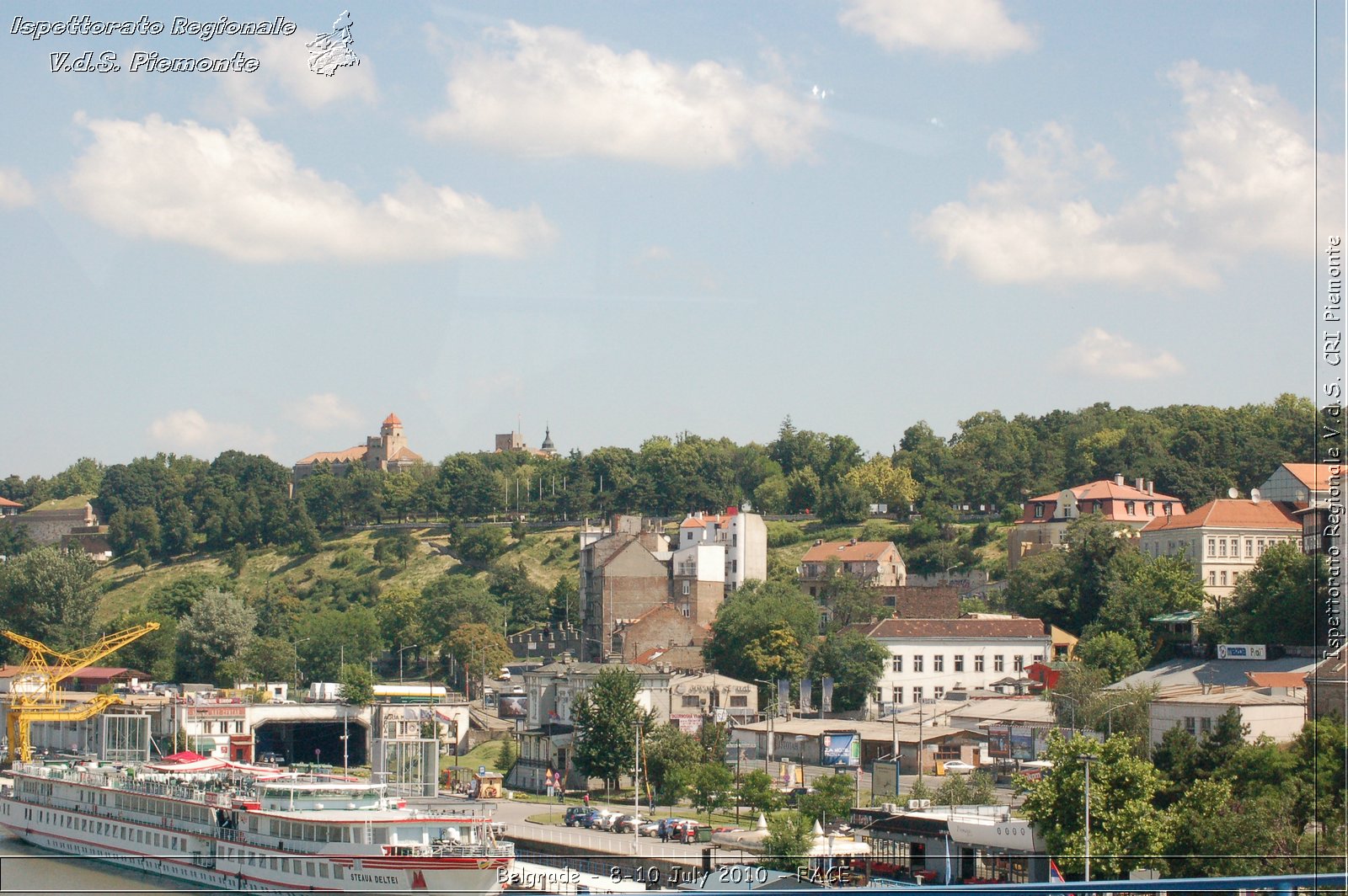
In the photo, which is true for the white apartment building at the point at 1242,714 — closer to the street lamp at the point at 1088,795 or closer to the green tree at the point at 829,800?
the green tree at the point at 829,800

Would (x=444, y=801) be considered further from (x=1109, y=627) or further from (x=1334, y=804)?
(x=1109, y=627)

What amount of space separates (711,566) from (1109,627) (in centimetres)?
1040

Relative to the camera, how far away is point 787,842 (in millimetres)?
15078

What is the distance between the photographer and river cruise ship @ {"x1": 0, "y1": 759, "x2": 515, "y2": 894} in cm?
1474

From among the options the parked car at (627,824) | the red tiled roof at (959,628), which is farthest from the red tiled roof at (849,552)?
the parked car at (627,824)

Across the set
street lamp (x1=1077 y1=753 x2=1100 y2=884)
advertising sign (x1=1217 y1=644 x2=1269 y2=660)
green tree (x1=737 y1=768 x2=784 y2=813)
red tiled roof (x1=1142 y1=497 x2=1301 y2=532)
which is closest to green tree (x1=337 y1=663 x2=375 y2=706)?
green tree (x1=737 y1=768 x2=784 y2=813)

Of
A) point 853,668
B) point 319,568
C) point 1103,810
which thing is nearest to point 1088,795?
point 1103,810

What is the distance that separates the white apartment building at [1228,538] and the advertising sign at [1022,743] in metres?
8.34

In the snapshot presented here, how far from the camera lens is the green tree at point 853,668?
89.9 ft

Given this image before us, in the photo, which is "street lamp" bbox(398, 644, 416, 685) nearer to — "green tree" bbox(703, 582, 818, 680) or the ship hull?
"green tree" bbox(703, 582, 818, 680)

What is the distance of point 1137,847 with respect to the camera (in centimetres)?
1340

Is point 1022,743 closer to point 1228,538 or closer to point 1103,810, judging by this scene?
point 1103,810

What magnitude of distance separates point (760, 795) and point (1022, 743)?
5.31m

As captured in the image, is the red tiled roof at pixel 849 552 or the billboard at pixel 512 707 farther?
the red tiled roof at pixel 849 552
